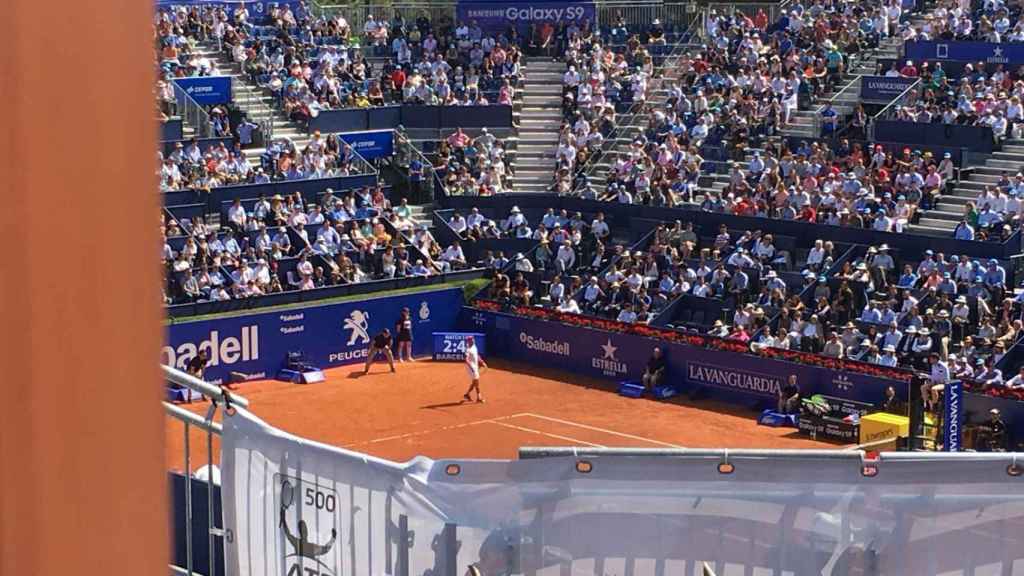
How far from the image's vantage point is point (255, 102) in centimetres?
3925

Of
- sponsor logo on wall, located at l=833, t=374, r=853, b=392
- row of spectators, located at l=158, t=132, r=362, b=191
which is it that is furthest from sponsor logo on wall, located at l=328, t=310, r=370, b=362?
sponsor logo on wall, located at l=833, t=374, r=853, b=392

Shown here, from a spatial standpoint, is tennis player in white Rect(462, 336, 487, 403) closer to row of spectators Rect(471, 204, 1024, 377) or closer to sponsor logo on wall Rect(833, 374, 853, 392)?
row of spectators Rect(471, 204, 1024, 377)

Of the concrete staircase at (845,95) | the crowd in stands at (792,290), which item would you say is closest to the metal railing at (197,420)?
the crowd in stands at (792,290)

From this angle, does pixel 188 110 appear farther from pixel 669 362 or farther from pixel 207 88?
pixel 669 362

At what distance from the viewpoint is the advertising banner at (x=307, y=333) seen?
2978 centimetres

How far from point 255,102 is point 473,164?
19.1 feet

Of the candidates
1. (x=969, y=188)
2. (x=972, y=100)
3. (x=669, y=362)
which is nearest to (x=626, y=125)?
(x=972, y=100)

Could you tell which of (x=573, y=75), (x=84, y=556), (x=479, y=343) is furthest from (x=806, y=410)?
(x=84, y=556)

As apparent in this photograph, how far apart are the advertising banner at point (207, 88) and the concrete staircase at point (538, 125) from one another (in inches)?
289

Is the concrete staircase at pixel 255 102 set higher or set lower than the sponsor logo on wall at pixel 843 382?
higher

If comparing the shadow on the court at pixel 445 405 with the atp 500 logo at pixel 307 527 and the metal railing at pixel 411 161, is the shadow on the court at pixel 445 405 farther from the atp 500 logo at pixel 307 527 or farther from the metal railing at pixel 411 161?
the atp 500 logo at pixel 307 527

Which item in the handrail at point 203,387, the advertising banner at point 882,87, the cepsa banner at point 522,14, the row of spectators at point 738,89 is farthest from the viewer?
the cepsa banner at point 522,14

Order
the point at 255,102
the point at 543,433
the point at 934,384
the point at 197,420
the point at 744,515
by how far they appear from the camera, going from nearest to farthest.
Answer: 1. the point at 744,515
2. the point at 197,420
3. the point at 934,384
4. the point at 543,433
5. the point at 255,102

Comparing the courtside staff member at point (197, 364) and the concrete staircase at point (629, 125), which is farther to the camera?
the concrete staircase at point (629, 125)
